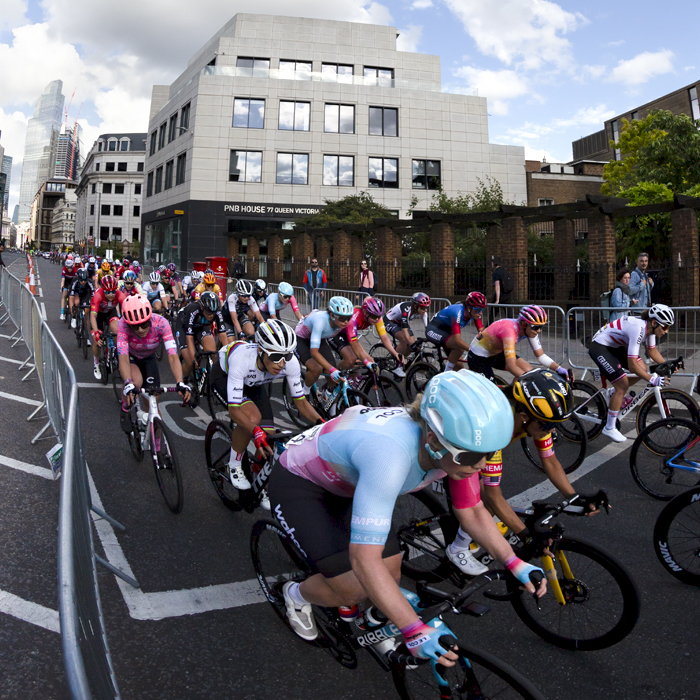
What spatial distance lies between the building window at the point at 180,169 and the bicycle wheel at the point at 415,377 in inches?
1694

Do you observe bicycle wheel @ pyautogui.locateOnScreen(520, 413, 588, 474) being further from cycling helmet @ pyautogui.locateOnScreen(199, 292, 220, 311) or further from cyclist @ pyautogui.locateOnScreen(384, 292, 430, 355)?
cycling helmet @ pyautogui.locateOnScreen(199, 292, 220, 311)

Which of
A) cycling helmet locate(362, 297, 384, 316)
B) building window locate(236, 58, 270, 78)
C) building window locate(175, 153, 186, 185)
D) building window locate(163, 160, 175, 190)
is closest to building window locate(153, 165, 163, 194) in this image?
building window locate(163, 160, 175, 190)

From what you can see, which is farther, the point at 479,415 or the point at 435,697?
the point at 435,697

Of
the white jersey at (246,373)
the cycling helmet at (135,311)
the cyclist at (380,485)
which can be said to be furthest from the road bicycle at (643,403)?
the cycling helmet at (135,311)

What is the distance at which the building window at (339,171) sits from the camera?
4631cm

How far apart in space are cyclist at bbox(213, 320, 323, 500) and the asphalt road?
2.44 feet

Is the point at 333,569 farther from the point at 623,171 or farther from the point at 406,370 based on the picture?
the point at 623,171

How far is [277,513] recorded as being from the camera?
2.97 m

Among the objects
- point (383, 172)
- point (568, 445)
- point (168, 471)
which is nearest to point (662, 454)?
point (568, 445)

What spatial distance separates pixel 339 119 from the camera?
46406 mm

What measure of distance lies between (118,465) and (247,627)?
342 cm

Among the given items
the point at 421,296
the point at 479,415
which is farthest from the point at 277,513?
the point at 421,296

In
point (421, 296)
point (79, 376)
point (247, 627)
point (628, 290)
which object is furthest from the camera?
point (628, 290)

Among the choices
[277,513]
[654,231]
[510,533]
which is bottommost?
[510,533]
